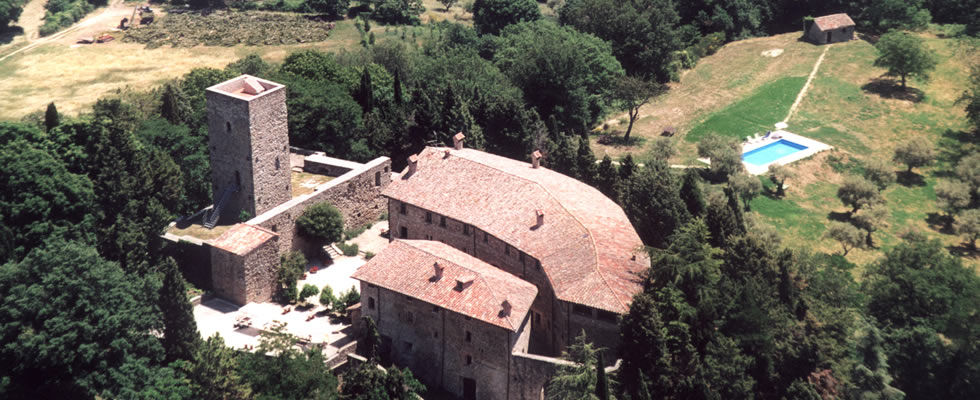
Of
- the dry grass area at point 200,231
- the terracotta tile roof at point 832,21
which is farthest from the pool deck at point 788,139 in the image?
the dry grass area at point 200,231

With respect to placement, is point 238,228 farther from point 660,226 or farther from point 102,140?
point 660,226

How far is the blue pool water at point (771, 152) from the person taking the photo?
107 m

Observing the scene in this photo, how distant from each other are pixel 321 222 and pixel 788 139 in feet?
195

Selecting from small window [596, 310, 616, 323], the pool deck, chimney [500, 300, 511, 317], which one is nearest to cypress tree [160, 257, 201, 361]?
chimney [500, 300, 511, 317]

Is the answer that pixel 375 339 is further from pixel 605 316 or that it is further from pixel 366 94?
pixel 366 94

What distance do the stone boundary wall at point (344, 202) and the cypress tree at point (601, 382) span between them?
27.1 m

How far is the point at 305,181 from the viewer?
82.1 meters

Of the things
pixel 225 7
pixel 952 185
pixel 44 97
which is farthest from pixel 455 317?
pixel 225 7

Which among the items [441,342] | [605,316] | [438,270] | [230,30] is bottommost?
[441,342]

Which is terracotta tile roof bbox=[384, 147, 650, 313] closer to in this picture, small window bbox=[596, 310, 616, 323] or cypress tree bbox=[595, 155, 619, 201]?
small window bbox=[596, 310, 616, 323]

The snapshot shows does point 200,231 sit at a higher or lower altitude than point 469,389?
higher

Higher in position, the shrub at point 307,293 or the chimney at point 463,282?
the chimney at point 463,282

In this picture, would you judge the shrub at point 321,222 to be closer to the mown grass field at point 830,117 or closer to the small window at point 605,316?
the small window at point 605,316

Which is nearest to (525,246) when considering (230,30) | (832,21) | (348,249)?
(348,249)
